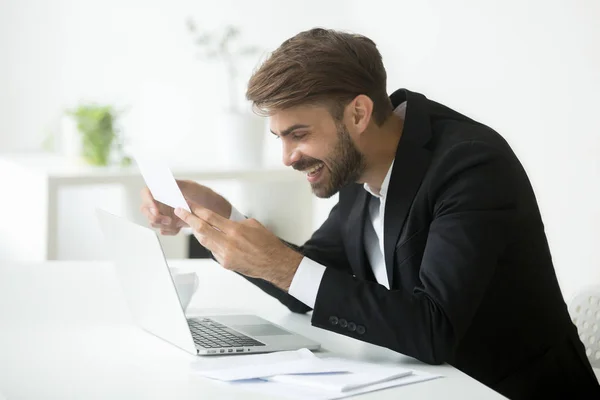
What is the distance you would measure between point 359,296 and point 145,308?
376mm

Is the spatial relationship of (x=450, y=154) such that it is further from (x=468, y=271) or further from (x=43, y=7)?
(x=43, y=7)

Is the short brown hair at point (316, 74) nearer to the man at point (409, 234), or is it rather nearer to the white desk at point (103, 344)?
the man at point (409, 234)

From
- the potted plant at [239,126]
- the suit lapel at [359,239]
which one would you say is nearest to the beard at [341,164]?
the suit lapel at [359,239]

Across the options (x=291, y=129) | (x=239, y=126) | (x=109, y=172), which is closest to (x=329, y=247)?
(x=291, y=129)

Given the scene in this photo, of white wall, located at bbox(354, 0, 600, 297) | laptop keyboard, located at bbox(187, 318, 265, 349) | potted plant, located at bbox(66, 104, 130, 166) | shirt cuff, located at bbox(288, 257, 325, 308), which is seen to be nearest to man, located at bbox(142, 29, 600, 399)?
shirt cuff, located at bbox(288, 257, 325, 308)

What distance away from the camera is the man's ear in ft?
5.98

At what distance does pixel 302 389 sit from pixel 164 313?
354 millimetres

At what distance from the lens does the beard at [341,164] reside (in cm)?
183

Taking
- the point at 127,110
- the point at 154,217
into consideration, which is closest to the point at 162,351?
the point at 154,217

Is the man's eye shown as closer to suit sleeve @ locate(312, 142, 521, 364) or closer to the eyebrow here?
the eyebrow

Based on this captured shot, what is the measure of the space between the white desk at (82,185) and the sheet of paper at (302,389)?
7.95 ft

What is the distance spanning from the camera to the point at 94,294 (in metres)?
1.97

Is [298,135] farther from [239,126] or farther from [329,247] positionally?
[239,126]

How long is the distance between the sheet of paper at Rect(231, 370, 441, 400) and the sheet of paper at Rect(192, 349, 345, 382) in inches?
0.8
